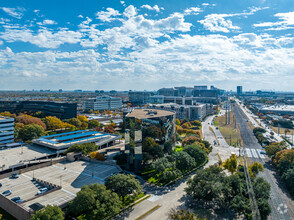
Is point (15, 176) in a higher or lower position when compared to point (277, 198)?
higher

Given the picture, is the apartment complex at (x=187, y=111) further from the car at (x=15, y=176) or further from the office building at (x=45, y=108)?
the car at (x=15, y=176)

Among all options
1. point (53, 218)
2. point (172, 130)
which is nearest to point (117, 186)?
point (53, 218)

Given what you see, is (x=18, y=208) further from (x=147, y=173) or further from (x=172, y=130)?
(x=172, y=130)

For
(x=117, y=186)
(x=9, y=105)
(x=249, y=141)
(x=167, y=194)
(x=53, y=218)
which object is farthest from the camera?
(x=9, y=105)

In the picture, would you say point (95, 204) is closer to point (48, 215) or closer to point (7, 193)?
point (48, 215)

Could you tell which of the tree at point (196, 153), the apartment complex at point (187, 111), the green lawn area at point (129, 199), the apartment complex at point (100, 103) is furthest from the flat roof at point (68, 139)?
the apartment complex at point (100, 103)

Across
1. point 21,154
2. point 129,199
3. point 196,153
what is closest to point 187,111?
point 196,153

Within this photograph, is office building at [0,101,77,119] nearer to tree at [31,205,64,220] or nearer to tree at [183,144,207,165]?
tree at [183,144,207,165]
